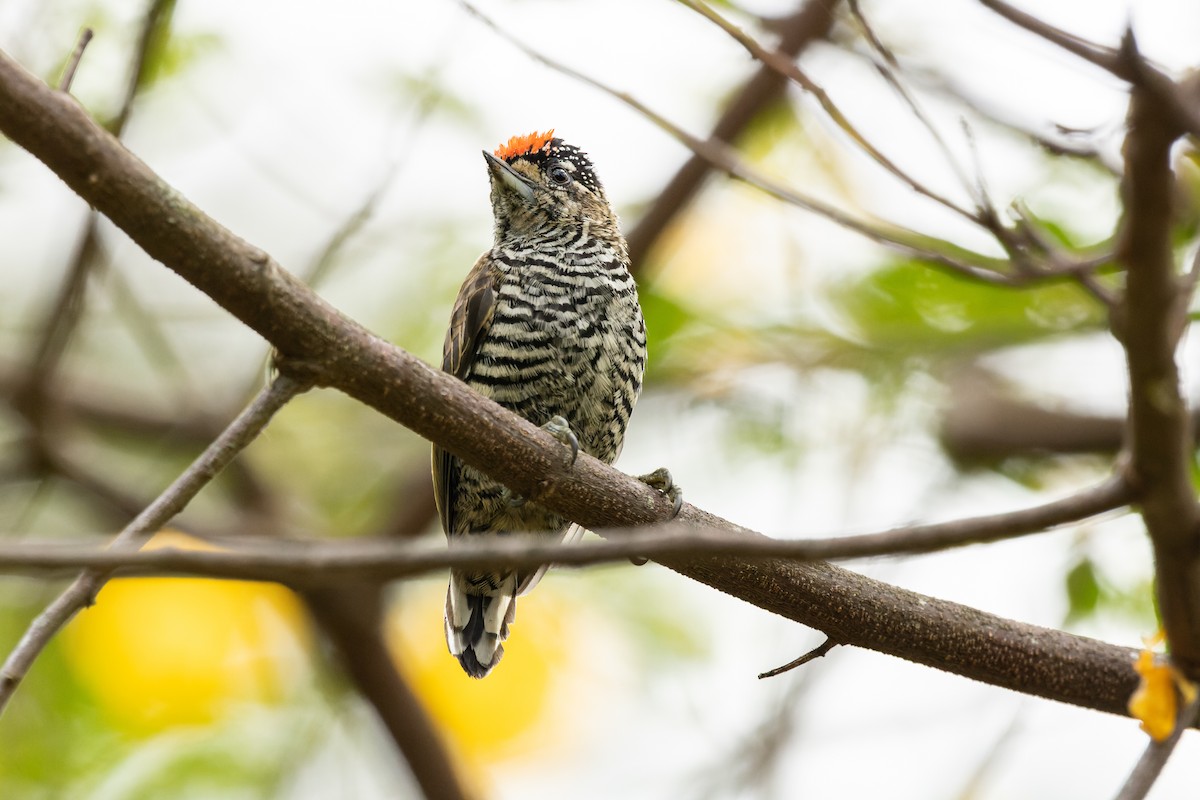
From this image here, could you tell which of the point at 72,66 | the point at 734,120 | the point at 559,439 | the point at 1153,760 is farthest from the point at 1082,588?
the point at 72,66

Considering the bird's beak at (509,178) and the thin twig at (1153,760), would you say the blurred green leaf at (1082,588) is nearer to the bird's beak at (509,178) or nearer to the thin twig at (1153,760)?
the thin twig at (1153,760)

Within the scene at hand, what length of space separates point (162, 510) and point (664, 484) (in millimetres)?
1328

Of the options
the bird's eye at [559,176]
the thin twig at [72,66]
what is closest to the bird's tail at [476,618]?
the bird's eye at [559,176]

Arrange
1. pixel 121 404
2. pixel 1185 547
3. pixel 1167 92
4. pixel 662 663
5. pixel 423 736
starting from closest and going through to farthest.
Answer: pixel 1167 92
pixel 1185 547
pixel 423 736
pixel 121 404
pixel 662 663

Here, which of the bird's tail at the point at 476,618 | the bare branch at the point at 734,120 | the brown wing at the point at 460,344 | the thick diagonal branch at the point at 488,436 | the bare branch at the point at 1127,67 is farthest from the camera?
the bare branch at the point at 734,120

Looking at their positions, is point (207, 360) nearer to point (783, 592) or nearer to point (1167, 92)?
point (783, 592)

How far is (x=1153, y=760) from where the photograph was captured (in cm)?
260

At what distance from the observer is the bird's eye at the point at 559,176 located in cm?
504

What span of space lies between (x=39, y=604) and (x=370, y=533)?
1.38m

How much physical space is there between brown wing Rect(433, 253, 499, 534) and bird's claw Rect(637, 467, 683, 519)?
3.44 feet

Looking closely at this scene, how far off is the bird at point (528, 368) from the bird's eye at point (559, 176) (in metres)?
0.36

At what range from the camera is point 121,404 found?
5.73 meters

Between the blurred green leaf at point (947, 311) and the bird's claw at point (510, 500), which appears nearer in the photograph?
the bird's claw at point (510, 500)

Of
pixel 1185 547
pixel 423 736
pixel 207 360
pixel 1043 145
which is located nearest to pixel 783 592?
pixel 1185 547
